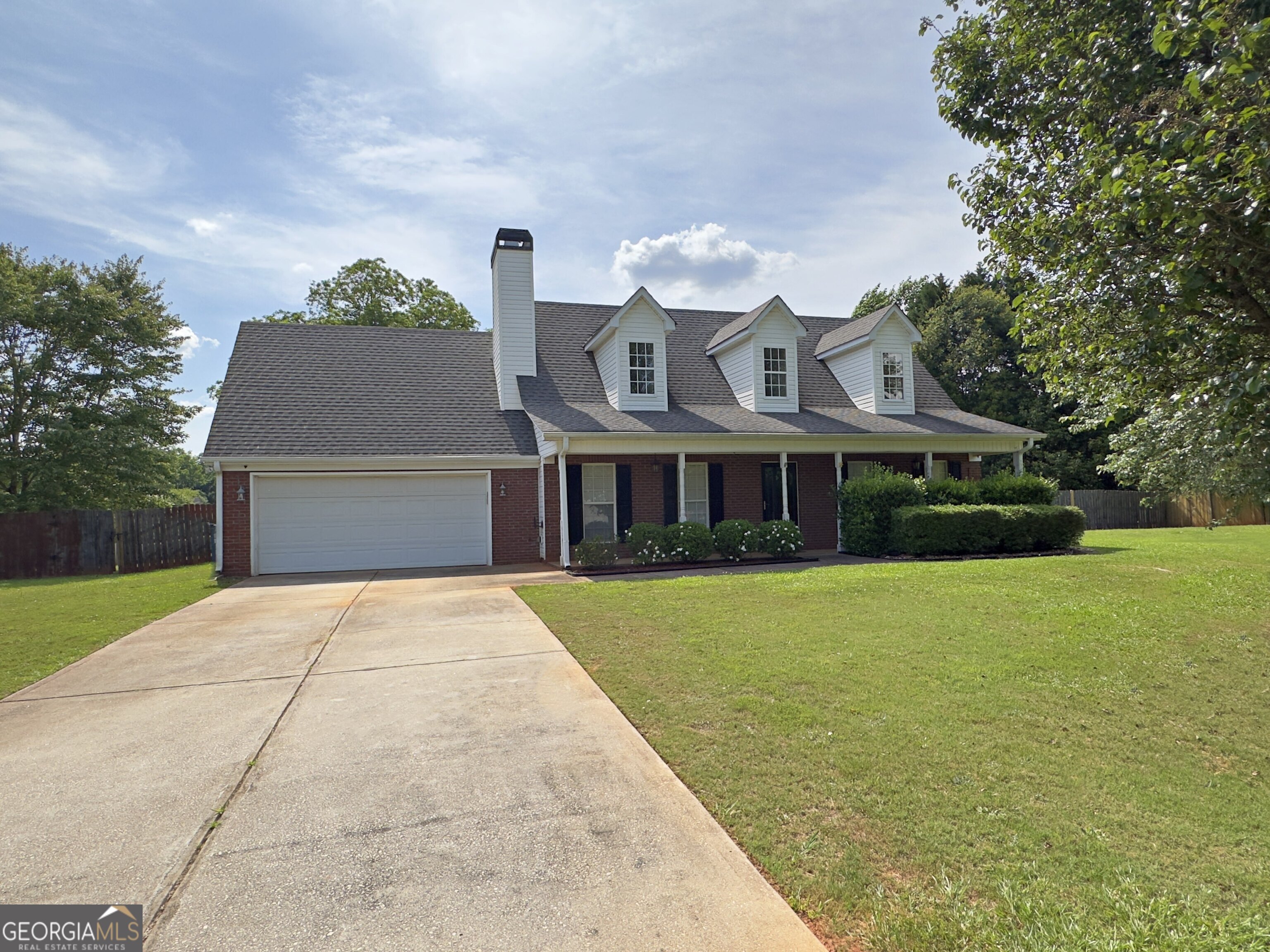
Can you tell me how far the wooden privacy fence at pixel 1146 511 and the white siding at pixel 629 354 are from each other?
1900cm

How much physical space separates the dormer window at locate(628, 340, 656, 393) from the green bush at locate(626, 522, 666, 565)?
4090 mm

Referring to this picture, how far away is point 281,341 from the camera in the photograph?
57.5 feet

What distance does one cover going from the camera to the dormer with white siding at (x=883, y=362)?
59.4ft

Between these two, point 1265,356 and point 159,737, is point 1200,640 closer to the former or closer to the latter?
point 1265,356

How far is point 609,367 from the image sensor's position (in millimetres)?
17234

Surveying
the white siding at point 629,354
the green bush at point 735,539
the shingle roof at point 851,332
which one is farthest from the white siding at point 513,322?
the shingle roof at point 851,332

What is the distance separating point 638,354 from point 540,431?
3801mm

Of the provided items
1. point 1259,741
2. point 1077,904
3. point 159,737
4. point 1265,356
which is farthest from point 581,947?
point 1265,356

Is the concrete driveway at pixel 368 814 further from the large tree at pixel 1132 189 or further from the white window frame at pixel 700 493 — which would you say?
the white window frame at pixel 700 493

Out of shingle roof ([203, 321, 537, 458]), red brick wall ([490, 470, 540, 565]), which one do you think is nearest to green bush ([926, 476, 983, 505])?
red brick wall ([490, 470, 540, 565])

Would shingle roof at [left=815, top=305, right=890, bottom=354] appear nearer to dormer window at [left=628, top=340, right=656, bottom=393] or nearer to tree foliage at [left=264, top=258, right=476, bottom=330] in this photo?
dormer window at [left=628, top=340, right=656, bottom=393]

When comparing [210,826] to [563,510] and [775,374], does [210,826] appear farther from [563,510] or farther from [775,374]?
[775,374]

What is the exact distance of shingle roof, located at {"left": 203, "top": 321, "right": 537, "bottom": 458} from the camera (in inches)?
579

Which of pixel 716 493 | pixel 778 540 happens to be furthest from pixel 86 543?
pixel 778 540
